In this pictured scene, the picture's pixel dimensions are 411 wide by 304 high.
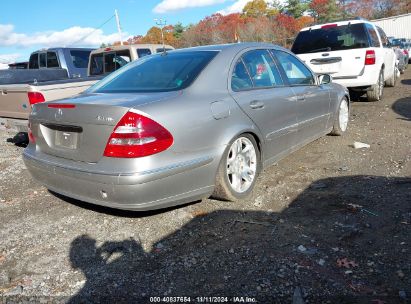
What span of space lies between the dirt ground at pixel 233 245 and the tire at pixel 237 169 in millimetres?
149

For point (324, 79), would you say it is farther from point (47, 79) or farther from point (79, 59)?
point (79, 59)

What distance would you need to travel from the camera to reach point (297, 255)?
2.91 meters

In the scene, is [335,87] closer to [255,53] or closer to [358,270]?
[255,53]

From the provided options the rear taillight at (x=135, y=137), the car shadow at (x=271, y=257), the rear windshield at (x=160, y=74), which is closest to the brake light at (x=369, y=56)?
the car shadow at (x=271, y=257)

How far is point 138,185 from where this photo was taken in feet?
9.73

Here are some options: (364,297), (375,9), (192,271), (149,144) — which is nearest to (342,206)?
(364,297)

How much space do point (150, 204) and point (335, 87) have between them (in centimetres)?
415

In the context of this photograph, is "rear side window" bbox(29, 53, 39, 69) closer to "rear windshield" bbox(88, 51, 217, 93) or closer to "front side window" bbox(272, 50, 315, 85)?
"rear windshield" bbox(88, 51, 217, 93)

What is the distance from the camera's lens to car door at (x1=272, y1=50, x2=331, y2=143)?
4.82 m

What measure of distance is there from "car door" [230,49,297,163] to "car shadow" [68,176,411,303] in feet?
2.73

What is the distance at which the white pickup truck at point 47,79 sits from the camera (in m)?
5.64

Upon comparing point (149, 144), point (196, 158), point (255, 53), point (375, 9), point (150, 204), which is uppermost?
point (375, 9)

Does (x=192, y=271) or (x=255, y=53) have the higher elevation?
(x=255, y=53)

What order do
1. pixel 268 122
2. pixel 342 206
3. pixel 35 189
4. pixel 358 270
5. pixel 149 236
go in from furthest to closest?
pixel 35 189, pixel 268 122, pixel 342 206, pixel 149 236, pixel 358 270
